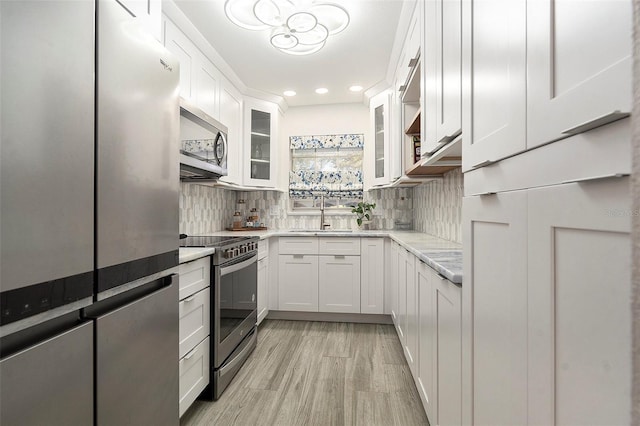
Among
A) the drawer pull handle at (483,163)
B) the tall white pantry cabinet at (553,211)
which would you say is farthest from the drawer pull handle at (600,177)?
the drawer pull handle at (483,163)

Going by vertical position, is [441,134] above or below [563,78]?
above

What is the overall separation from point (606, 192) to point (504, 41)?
45 centimetres

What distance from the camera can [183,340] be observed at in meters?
1.55

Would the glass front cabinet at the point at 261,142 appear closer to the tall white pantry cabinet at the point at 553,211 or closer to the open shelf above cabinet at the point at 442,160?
the open shelf above cabinet at the point at 442,160

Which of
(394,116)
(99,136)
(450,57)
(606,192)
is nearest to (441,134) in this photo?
(450,57)

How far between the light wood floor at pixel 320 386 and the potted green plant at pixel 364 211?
4.32ft

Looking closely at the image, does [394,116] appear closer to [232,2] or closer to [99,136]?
[232,2]

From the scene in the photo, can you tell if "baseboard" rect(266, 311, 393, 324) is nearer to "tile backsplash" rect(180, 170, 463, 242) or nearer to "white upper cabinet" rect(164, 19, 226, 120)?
"tile backsplash" rect(180, 170, 463, 242)

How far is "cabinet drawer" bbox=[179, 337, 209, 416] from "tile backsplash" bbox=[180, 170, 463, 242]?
49.5 inches

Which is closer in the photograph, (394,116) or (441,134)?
(441,134)

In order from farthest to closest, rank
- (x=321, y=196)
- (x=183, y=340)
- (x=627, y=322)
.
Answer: (x=321, y=196), (x=183, y=340), (x=627, y=322)

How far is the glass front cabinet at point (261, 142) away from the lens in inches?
133

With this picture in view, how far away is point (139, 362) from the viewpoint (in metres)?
0.98

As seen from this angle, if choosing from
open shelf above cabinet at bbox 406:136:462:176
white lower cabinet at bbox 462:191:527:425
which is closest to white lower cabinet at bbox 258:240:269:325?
open shelf above cabinet at bbox 406:136:462:176
